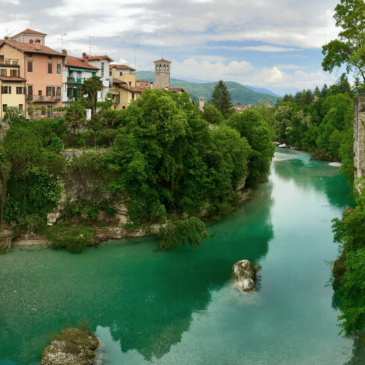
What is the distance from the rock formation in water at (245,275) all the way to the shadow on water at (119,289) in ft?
3.06

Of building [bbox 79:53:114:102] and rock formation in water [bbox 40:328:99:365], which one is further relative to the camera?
building [bbox 79:53:114:102]

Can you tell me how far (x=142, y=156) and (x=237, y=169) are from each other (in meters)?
11.6

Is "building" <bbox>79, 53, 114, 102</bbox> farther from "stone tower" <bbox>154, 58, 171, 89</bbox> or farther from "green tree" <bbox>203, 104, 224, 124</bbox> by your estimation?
"stone tower" <bbox>154, 58, 171, 89</bbox>

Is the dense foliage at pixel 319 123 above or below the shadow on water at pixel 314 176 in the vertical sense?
above

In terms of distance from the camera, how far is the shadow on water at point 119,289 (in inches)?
721

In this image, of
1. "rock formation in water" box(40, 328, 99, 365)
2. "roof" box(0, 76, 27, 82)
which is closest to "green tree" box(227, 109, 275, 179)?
"roof" box(0, 76, 27, 82)

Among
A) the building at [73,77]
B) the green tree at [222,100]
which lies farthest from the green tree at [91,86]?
the green tree at [222,100]

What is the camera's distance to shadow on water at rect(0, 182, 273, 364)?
60.1ft

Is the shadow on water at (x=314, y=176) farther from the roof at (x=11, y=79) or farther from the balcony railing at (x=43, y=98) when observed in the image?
the roof at (x=11, y=79)

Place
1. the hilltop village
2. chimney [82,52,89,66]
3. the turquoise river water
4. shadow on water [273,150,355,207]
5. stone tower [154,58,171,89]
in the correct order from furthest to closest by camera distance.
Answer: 1. stone tower [154,58,171,89]
2. chimney [82,52,89,66]
3. shadow on water [273,150,355,207]
4. the hilltop village
5. the turquoise river water

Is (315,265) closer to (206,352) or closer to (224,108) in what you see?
(206,352)

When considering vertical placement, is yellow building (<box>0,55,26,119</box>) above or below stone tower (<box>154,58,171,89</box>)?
below

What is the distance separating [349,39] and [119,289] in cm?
1982

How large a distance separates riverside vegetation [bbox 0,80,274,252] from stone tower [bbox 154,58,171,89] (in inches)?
1506
